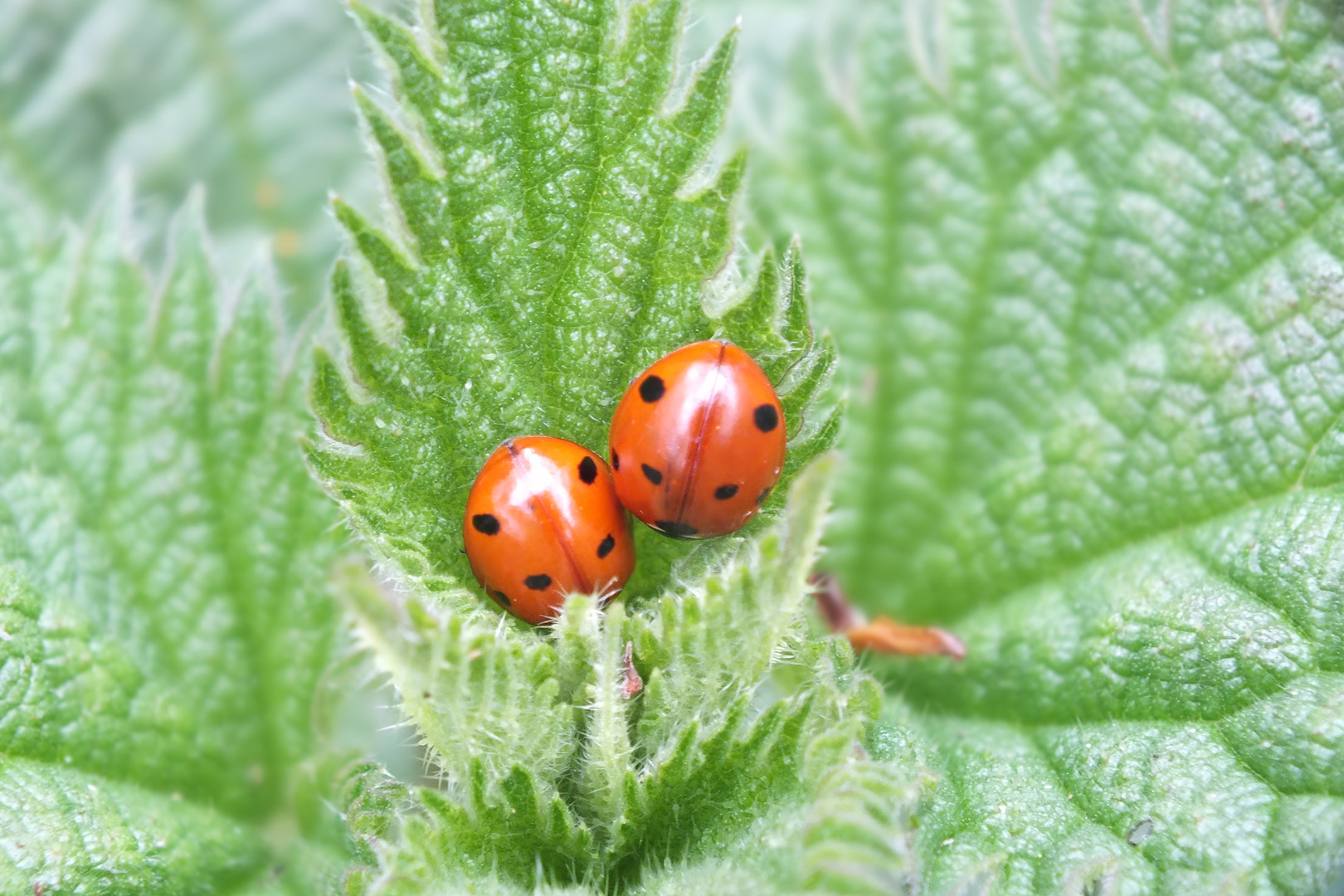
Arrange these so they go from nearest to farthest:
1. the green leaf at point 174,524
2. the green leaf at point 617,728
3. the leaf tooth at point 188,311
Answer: the green leaf at point 617,728 → the green leaf at point 174,524 → the leaf tooth at point 188,311

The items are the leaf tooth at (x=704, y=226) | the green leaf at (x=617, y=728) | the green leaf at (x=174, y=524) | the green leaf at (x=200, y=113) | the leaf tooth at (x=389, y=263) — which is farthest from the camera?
the green leaf at (x=200, y=113)

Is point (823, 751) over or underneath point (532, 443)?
underneath

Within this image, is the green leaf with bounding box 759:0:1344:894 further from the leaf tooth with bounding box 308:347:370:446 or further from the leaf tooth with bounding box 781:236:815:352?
the leaf tooth with bounding box 308:347:370:446

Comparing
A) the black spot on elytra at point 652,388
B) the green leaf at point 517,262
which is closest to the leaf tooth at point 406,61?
the green leaf at point 517,262

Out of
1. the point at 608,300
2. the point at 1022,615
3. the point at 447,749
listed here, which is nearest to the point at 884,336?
the point at 1022,615

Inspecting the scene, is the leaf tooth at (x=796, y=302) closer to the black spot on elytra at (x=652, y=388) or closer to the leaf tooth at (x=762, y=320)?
the leaf tooth at (x=762, y=320)

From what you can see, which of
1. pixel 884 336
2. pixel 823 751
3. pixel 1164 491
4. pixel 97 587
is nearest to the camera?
pixel 823 751

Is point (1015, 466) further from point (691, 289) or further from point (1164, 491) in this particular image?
point (691, 289)
